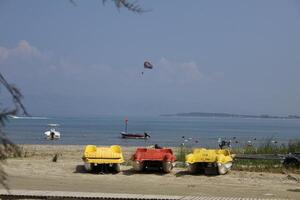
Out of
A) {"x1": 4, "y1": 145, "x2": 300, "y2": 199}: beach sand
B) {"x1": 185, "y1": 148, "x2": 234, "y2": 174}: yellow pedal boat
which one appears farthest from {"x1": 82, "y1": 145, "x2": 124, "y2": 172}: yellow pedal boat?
{"x1": 185, "y1": 148, "x2": 234, "y2": 174}: yellow pedal boat

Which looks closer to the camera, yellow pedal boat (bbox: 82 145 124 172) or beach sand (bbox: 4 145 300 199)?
beach sand (bbox: 4 145 300 199)

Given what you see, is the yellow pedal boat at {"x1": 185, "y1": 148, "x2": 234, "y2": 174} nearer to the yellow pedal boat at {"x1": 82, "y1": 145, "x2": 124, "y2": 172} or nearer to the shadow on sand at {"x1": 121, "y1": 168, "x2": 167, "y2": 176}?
the shadow on sand at {"x1": 121, "y1": 168, "x2": 167, "y2": 176}

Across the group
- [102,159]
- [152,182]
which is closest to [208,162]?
[152,182]

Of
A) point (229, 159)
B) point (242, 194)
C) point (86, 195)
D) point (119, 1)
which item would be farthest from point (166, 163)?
point (119, 1)

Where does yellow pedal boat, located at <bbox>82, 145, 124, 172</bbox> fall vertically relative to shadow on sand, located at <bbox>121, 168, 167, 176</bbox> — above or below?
above

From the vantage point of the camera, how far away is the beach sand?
1298cm

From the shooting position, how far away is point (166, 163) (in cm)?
1658

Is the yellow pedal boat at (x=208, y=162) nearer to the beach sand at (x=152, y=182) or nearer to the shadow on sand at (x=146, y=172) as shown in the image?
the beach sand at (x=152, y=182)

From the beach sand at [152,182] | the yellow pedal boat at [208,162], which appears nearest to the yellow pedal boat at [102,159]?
the beach sand at [152,182]

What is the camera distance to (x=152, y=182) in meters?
14.8

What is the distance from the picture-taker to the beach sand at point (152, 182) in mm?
12977

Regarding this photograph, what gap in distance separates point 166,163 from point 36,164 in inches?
166

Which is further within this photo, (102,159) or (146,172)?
(146,172)

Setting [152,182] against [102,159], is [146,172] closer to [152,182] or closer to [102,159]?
[102,159]
